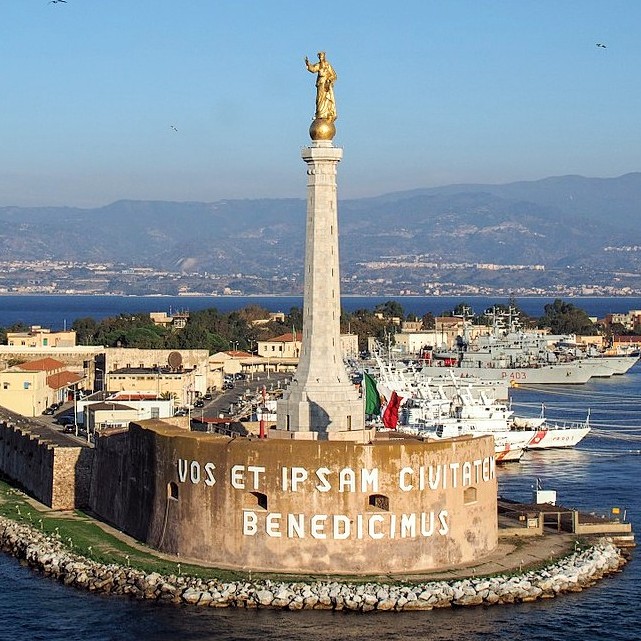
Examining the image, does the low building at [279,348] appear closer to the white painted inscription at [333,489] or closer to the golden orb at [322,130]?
the golden orb at [322,130]

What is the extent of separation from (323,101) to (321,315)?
242 inches

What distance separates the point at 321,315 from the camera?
1565 inches

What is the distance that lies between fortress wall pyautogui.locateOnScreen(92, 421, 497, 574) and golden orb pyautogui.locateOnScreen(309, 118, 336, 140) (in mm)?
9613

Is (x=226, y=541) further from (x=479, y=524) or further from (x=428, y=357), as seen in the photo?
(x=428, y=357)

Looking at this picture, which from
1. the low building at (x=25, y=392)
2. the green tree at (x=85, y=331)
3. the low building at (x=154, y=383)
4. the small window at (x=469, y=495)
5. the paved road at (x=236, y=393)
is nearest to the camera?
the small window at (x=469, y=495)

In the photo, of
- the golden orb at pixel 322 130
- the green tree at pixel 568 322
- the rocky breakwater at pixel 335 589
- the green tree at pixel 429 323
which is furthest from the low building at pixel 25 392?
the green tree at pixel 568 322

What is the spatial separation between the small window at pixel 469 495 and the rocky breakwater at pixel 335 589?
2.54 m

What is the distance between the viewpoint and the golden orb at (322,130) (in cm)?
4003

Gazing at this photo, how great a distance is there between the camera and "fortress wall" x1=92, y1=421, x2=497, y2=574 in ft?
111

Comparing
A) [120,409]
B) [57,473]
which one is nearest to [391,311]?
[120,409]

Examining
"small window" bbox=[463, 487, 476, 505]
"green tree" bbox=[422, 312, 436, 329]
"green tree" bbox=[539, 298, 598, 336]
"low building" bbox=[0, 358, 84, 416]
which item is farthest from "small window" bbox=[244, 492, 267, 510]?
"green tree" bbox=[539, 298, 598, 336]

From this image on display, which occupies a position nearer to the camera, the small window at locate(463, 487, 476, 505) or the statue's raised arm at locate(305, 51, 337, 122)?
the small window at locate(463, 487, 476, 505)

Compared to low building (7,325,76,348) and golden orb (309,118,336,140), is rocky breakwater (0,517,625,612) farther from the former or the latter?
low building (7,325,76,348)

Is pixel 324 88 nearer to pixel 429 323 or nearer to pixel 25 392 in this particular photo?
pixel 25 392
